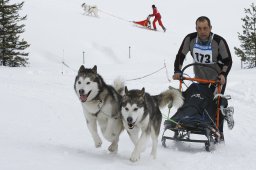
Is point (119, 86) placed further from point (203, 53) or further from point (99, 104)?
point (203, 53)

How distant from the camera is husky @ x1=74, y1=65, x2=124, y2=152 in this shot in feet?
16.1

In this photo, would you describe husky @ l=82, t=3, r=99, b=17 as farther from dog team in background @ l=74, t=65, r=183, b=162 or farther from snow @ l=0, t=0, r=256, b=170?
dog team in background @ l=74, t=65, r=183, b=162

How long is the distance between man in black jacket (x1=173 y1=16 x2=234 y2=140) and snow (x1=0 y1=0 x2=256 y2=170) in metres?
0.94

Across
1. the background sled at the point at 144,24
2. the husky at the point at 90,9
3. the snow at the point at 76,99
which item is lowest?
the snow at the point at 76,99

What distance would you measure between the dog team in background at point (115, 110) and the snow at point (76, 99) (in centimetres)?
24

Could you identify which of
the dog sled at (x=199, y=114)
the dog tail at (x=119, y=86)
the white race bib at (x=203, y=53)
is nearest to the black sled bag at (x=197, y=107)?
the dog sled at (x=199, y=114)

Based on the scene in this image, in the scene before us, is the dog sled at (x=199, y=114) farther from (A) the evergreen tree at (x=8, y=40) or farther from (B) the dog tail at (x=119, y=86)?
(A) the evergreen tree at (x=8, y=40)

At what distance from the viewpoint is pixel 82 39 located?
25516mm

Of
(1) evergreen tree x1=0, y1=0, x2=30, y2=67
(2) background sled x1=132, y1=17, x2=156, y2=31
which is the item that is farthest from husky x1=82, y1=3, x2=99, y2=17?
(1) evergreen tree x1=0, y1=0, x2=30, y2=67

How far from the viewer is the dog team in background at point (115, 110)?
474 cm

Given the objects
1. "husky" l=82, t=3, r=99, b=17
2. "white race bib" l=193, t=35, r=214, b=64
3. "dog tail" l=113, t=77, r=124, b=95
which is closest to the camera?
"dog tail" l=113, t=77, r=124, b=95

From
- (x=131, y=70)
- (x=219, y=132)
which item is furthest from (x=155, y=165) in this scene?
(x=131, y=70)

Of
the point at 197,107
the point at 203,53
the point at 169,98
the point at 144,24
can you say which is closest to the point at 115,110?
the point at 169,98

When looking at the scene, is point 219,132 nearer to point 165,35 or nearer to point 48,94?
point 48,94
